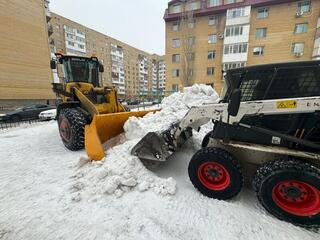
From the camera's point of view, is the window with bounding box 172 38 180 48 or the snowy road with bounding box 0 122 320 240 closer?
the snowy road with bounding box 0 122 320 240

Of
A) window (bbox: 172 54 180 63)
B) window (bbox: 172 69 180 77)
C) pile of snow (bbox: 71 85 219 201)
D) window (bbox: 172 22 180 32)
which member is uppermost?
window (bbox: 172 22 180 32)

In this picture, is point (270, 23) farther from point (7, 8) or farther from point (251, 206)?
point (7, 8)

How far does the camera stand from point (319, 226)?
86.7 inches

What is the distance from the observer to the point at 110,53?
57969mm

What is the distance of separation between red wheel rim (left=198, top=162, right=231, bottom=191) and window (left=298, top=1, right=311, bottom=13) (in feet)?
86.8

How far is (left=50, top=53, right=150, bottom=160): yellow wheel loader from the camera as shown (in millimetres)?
4106

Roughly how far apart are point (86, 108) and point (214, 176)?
428cm

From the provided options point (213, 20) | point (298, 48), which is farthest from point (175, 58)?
point (298, 48)

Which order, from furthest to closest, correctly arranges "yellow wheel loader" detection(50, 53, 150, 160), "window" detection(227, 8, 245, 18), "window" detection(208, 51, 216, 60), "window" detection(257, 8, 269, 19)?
"window" detection(208, 51, 216, 60), "window" detection(227, 8, 245, 18), "window" detection(257, 8, 269, 19), "yellow wheel loader" detection(50, 53, 150, 160)

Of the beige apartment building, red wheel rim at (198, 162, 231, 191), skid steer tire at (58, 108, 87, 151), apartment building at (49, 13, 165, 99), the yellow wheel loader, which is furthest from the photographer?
apartment building at (49, 13, 165, 99)

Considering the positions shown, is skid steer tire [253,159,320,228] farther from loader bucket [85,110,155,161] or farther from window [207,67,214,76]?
window [207,67,214,76]

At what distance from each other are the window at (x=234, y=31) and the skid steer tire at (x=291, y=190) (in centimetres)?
2428

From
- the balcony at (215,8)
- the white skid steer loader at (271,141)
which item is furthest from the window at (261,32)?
the white skid steer loader at (271,141)

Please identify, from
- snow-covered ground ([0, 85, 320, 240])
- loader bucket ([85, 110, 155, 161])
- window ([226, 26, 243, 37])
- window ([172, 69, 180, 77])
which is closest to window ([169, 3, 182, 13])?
window ([226, 26, 243, 37])
